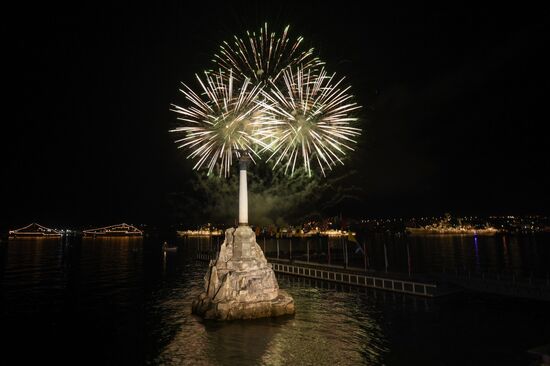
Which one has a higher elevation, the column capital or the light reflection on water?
the column capital

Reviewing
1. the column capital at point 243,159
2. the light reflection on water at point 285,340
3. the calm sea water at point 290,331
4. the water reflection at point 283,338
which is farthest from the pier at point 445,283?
the column capital at point 243,159

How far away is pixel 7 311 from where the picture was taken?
43375mm

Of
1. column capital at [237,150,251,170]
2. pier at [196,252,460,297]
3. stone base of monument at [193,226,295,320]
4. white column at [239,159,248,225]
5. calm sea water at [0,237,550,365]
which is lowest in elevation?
calm sea water at [0,237,550,365]

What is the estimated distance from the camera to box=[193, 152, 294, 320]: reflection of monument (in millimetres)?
34719

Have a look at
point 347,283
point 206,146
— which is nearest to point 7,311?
point 206,146

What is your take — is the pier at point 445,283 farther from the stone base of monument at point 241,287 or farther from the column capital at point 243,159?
the column capital at point 243,159

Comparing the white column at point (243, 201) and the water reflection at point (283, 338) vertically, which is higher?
the white column at point (243, 201)

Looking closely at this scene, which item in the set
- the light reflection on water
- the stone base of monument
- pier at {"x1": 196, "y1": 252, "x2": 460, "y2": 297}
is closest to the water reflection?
the light reflection on water

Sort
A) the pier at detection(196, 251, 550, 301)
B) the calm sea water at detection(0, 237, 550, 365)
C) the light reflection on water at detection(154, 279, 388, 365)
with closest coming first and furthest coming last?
the light reflection on water at detection(154, 279, 388, 365) → the calm sea water at detection(0, 237, 550, 365) → the pier at detection(196, 251, 550, 301)

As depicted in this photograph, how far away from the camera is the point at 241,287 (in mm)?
35062

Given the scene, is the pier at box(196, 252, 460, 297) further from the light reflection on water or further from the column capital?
the column capital

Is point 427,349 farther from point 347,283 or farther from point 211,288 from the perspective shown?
point 347,283

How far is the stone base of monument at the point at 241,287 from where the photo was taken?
34.7m

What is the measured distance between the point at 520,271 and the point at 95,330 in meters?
83.5
